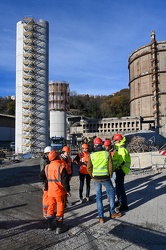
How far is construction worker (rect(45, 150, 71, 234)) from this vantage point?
5.17m

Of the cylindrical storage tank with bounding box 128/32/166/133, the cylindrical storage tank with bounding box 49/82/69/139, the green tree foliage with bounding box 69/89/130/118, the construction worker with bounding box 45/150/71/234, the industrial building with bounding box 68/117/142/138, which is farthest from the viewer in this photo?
the green tree foliage with bounding box 69/89/130/118

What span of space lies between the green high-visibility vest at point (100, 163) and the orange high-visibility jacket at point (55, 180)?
2.89 ft

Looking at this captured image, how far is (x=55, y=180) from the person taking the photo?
17.2ft

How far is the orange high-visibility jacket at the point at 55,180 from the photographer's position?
5.20 metres

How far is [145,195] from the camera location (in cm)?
838

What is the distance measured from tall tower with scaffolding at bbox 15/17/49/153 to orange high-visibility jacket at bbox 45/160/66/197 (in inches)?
1616

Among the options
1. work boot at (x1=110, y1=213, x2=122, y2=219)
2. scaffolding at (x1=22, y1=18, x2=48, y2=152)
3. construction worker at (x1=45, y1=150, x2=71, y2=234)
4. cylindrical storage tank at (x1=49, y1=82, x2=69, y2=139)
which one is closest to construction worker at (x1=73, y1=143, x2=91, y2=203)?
work boot at (x1=110, y1=213, x2=122, y2=219)

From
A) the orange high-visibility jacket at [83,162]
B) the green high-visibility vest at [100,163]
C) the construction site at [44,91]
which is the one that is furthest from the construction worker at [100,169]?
the construction site at [44,91]

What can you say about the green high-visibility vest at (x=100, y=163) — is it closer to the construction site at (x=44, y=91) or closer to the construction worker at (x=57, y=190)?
the construction worker at (x=57, y=190)

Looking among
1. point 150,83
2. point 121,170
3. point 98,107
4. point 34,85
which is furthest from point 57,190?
point 98,107

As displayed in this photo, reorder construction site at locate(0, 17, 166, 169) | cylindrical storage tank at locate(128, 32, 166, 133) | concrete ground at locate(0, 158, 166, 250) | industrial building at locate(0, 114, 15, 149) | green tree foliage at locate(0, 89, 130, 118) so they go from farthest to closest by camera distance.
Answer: green tree foliage at locate(0, 89, 130, 118)
industrial building at locate(0, 114, 15, 149)
cylindrical storage tank at locate(128, 32, 166, 133)
construction site at locate(0, 17, 166, 169)
concrete ground at locate(0, 158, 166, 250)

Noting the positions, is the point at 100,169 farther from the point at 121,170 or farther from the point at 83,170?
the point at 83,170

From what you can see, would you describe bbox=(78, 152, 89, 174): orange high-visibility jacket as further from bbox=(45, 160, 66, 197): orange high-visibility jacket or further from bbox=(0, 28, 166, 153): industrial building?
bbox=(0, 28, 166, 153): industrial building

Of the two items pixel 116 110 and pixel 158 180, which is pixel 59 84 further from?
pixel 158 180
